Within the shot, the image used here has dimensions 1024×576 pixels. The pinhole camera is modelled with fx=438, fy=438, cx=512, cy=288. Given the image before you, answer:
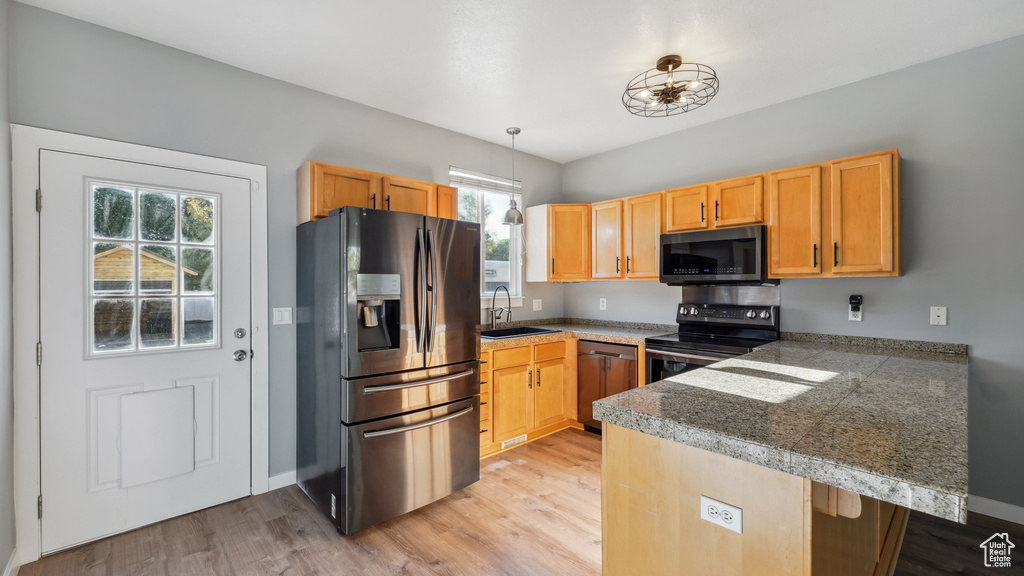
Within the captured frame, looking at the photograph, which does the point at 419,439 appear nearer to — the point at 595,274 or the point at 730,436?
the point at 730,436

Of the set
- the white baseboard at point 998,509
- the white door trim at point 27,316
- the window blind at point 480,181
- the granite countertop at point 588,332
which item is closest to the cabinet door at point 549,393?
the granite countertop at point 588,332

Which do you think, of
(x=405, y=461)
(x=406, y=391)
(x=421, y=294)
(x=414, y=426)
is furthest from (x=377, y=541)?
(x=421, y=294)

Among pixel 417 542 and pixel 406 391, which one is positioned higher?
pixel 406 391

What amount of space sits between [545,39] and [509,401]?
2494 millimetres

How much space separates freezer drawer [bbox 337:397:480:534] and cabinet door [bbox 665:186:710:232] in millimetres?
2076

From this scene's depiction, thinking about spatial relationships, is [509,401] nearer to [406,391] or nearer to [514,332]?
[514,332]

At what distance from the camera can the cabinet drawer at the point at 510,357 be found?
11.0 ft

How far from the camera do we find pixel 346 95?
3.08m

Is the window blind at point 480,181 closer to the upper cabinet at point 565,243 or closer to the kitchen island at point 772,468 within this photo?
the upper cabinet at point 565,243

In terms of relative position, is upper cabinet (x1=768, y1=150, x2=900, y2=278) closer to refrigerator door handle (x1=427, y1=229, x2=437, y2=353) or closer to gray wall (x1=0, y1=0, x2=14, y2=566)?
refrigerator door handle (x1=427, y1=229, x2=437, y2=353)

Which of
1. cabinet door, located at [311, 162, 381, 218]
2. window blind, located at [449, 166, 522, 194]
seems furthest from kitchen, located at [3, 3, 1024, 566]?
window blind, located at [449, 166, 522, 194]

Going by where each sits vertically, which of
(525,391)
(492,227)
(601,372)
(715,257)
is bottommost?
(525,391)

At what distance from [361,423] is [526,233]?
8.44 ft

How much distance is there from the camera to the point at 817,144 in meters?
3.09
